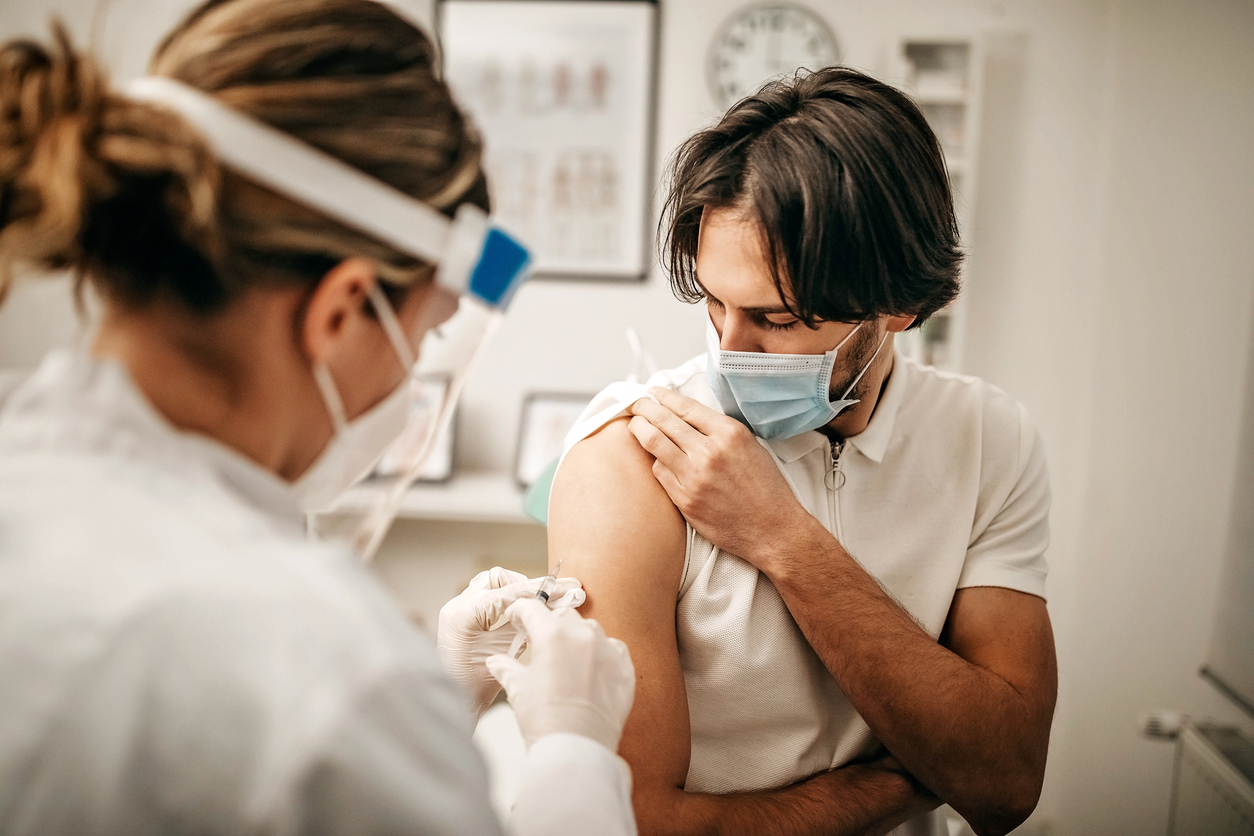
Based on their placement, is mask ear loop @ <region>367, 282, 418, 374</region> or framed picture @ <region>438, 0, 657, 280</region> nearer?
mask ear loop @ <region>367, 282, 418, 374</region>

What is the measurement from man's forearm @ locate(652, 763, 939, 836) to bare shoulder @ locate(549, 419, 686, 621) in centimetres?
21

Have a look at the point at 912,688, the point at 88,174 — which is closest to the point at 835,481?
the point at 912,688

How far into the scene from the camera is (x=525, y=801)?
70cm

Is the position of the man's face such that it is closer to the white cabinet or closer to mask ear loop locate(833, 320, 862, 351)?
mask ear loop locate(833, 320, 862, 351)

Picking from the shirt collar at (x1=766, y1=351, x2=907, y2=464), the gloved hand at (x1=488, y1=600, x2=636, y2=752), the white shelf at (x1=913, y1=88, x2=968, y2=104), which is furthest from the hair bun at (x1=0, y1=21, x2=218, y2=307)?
the white shelf at (x1=913, y1=88, x2=968, y2=104)

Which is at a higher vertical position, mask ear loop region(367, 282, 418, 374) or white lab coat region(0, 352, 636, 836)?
mask ear loop region(367, 282, 418, 374)

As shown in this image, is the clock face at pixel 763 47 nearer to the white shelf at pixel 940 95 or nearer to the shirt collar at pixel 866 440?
the white shelf at pixel 940 95

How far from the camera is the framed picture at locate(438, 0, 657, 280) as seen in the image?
2.67 metres

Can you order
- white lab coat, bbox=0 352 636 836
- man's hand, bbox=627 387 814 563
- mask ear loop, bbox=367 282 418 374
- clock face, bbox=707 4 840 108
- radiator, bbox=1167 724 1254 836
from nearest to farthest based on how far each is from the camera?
white lab coat, bbox=0 352 636 836 → mask ear loop, bbox=367 282 418 374 → man's hand, bbox=627 387 814 563 → radiator, bbox=1167 724 1254 836 → clock face, bbox=707 4 840 108

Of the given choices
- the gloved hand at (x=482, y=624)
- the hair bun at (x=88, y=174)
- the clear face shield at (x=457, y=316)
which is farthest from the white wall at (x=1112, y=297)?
the hair bun at (x=88, y=174)

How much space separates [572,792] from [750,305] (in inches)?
26.1

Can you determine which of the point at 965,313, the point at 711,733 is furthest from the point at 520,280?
the point at 965,313

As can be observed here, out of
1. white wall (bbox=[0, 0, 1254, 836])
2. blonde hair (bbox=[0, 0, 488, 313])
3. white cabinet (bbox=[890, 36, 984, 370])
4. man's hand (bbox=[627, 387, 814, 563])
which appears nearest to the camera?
blonde hair (bbox=[0, 0, 488, 313])

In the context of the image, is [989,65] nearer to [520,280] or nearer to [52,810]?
[520,280]
